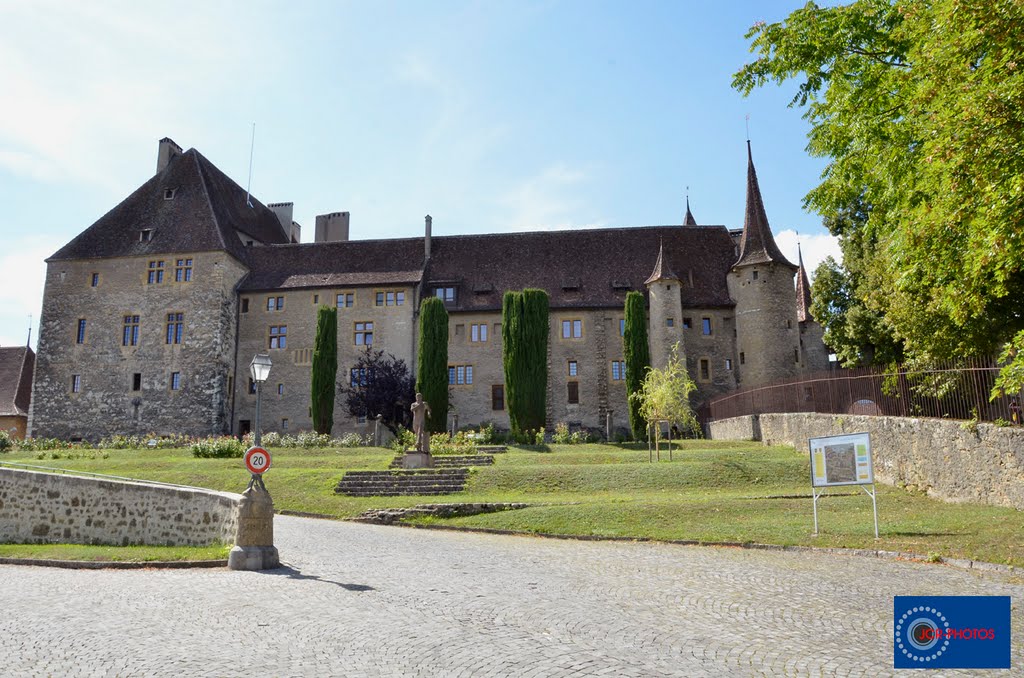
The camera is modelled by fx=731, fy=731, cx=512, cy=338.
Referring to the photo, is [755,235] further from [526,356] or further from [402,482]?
[402,482]

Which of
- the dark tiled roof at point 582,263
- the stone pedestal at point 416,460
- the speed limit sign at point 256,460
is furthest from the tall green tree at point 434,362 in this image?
Answer: the speed limit sign at point 256,460

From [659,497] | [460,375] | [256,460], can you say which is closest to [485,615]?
[256,460]

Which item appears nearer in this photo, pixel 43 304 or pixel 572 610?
pixel 572 610

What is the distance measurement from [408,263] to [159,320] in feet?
48.1

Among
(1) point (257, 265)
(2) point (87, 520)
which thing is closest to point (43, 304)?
(1) point (257, 265)

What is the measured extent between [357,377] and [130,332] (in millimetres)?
14158

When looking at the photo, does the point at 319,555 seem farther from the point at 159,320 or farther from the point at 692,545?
the point at 159,320

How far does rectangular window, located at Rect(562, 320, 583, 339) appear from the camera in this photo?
4153cm

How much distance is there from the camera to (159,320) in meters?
42.2

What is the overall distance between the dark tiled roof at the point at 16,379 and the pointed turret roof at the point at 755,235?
4254cm

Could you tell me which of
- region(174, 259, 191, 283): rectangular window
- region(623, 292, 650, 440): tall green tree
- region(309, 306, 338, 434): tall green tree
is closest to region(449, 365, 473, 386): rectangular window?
region(309, 306, 338, 434): tall green tree

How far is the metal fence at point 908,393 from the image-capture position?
16031mm

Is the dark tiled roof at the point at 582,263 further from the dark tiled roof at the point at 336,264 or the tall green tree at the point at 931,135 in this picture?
the tall green tree at the point at 931,135

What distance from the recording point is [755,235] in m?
40.8
